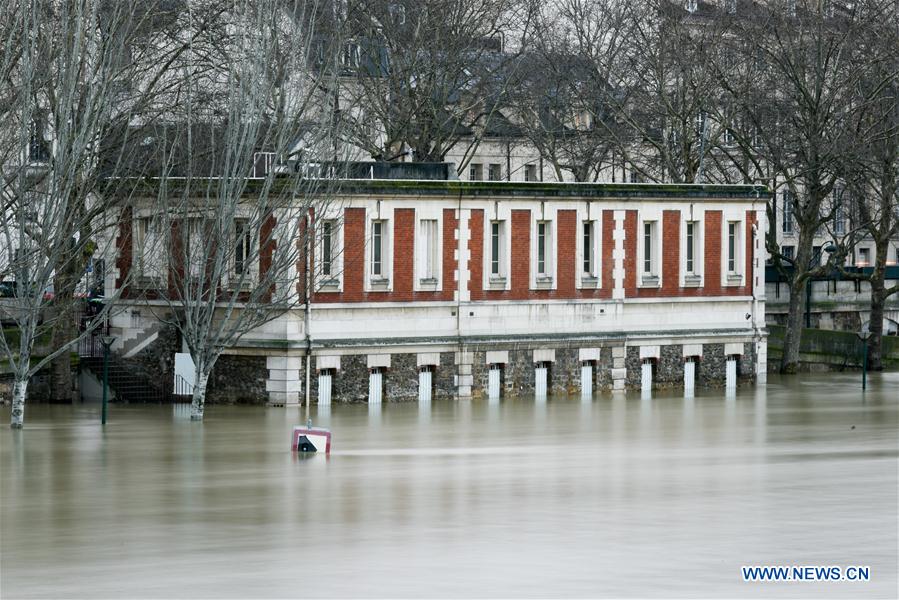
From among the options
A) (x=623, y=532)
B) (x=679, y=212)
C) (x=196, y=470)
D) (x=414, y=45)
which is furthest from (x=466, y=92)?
(x=623, y=532)

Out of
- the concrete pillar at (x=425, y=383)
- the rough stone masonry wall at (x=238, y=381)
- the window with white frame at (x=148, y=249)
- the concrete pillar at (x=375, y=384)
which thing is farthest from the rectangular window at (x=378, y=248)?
the window with white frame at (x=148, y=249)

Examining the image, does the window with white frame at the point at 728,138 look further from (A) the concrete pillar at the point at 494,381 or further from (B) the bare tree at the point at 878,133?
(A) the concrete pillar at the point at 494,381

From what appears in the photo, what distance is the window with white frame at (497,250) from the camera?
63.3 m

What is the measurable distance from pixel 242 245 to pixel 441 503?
22524mm

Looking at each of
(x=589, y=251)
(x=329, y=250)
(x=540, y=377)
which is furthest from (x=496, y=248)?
(x=329, y=250)

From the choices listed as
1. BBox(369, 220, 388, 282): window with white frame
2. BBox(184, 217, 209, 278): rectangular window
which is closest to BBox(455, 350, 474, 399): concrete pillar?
BBox(369, 220, 388, 282): window with white frame

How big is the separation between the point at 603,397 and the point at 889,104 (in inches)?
887

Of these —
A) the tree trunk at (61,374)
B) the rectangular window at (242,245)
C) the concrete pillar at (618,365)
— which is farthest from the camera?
the concrete pillar at (618,365)

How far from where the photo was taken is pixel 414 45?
7956 cm

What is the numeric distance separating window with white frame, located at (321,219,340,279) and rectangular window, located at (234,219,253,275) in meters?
2.31

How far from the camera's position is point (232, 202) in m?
53.7

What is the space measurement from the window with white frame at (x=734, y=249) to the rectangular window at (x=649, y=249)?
12.0 ft

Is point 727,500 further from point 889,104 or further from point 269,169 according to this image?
point 889,104

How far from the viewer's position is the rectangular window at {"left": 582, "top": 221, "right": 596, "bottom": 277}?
65938 millimetres
